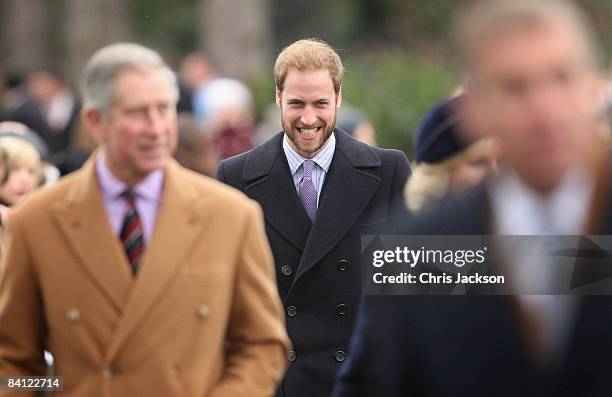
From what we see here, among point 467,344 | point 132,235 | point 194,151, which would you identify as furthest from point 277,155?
point 467,344

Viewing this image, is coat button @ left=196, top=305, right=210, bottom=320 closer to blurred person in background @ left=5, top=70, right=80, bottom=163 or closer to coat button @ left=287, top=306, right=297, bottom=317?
coat button @ left=287, top=306, right=297, bottom=317

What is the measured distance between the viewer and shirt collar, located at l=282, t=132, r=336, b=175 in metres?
7.23

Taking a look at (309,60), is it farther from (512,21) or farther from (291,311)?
(512,21)

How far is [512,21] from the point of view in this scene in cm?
349

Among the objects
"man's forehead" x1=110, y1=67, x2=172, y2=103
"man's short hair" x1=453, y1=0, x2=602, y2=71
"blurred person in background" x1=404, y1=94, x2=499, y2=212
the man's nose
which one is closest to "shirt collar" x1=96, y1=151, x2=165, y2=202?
"man's forehead" x1=110, y1=67, x2=172, y2=103

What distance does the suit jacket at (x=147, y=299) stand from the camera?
190 inches

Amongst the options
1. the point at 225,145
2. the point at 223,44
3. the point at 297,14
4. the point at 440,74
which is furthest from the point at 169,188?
the point at 297,14

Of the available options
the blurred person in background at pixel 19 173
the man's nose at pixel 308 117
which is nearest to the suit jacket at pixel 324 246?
the man's nose at pixel 308 117

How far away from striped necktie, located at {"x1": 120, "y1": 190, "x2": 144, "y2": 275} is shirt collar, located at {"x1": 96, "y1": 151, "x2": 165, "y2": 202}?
23 millimetres

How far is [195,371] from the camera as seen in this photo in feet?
15.9

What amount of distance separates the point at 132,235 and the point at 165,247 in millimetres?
145

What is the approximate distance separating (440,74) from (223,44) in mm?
8330

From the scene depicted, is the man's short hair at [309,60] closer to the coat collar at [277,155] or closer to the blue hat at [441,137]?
the coat collar at [277,155]

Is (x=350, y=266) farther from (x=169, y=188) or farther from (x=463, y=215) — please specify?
(x=463, y=215)
